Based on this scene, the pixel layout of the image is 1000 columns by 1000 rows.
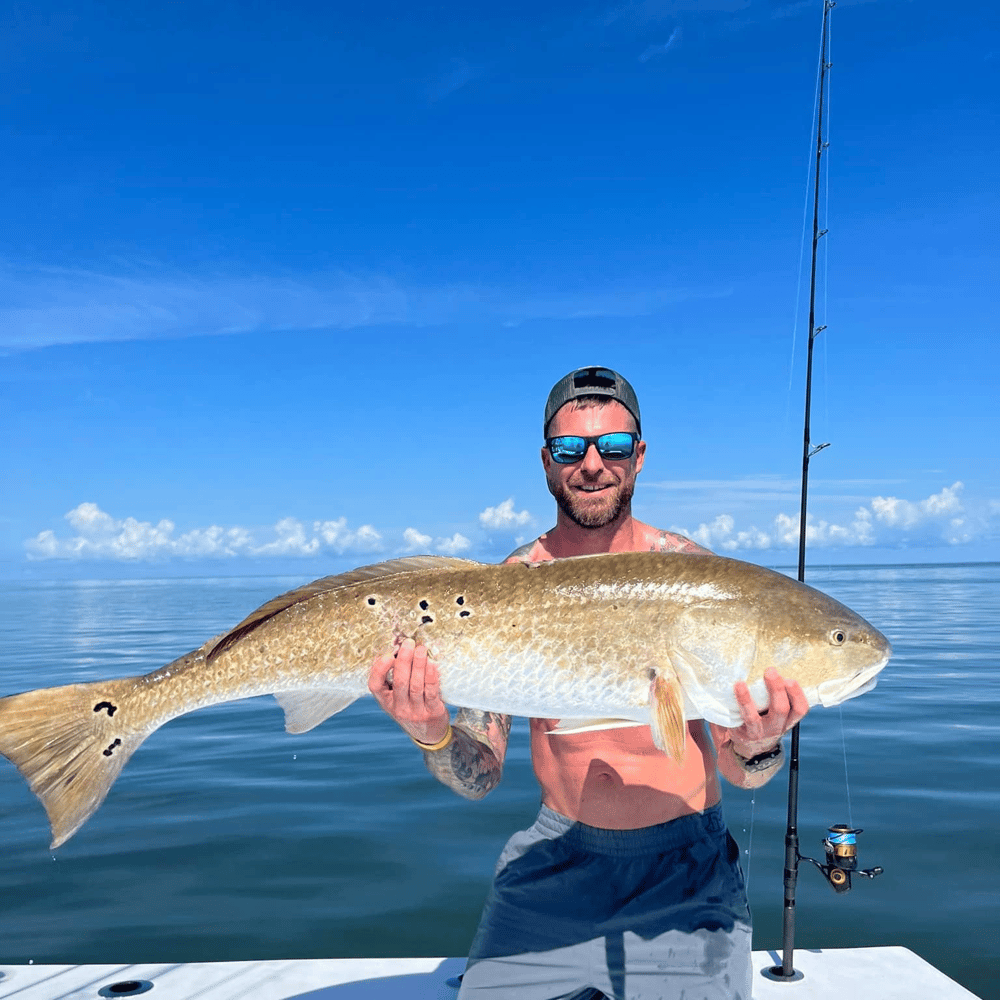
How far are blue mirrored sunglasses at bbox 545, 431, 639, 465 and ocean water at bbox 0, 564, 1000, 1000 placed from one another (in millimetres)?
4517

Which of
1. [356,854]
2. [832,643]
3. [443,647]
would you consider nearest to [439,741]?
[443,647]

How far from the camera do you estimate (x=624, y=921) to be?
4.25m

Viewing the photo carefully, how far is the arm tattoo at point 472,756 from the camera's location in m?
4.46

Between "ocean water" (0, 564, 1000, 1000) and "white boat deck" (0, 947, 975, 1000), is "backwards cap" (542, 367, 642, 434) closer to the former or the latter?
"white boat deck" (0, 947, 975, 1000)

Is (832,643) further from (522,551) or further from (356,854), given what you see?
(356,854)

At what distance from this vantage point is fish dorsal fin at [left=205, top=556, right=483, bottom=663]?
377 cm

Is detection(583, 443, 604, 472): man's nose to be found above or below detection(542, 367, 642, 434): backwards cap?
below

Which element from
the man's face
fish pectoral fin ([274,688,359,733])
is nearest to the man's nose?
the man's face

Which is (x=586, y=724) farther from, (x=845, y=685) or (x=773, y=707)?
(x=845, y=685)

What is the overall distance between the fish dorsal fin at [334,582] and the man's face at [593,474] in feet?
3.21

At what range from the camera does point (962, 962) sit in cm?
690

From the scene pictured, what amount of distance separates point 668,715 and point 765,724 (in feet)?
1.45

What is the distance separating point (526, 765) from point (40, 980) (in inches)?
286

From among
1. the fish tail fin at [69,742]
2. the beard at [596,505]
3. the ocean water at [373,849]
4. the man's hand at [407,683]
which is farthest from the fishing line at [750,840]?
the fish tail fin at [69,742]
